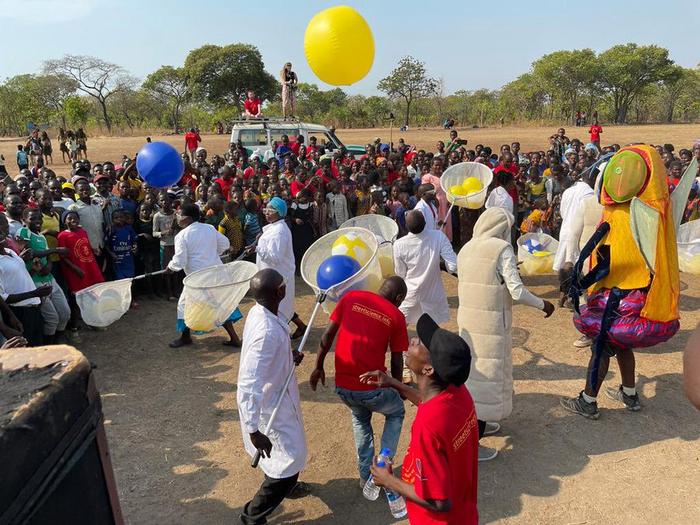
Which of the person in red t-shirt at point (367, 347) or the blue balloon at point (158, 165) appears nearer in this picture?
the person in red t-shirt at point (367, 347)

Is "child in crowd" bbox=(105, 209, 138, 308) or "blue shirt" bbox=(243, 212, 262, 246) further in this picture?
"blue shirt" bbox=(243, 212, 262, 246)

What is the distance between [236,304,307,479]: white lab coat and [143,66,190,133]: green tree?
146ft

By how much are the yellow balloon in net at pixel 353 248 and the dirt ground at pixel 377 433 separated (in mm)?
1347

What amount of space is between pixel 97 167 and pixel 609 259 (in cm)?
781

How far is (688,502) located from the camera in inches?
135

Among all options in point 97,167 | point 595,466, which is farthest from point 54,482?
point 97,167

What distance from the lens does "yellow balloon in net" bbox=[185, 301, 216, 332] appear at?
4660 millimetres

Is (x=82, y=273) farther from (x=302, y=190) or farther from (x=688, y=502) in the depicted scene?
(x=688, y=502)

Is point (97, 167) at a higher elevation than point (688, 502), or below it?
higher

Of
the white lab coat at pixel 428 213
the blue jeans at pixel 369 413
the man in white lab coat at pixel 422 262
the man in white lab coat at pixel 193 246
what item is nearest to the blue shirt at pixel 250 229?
the man in white lab coat at pixel 193 246

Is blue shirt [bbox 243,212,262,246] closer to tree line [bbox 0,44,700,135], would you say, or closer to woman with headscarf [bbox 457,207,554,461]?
woman with headscarf [bbox 457,207,554,461]

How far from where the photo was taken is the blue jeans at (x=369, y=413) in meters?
3.35

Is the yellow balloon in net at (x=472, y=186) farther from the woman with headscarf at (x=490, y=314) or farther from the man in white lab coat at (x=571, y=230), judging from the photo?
the woman with headscarf at (x=490, y=314)

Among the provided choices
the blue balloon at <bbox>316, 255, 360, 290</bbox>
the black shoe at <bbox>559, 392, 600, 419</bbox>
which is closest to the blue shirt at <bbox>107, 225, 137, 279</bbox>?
the blue balloon at <bbox>316, 255, 360, 290</bbox>
